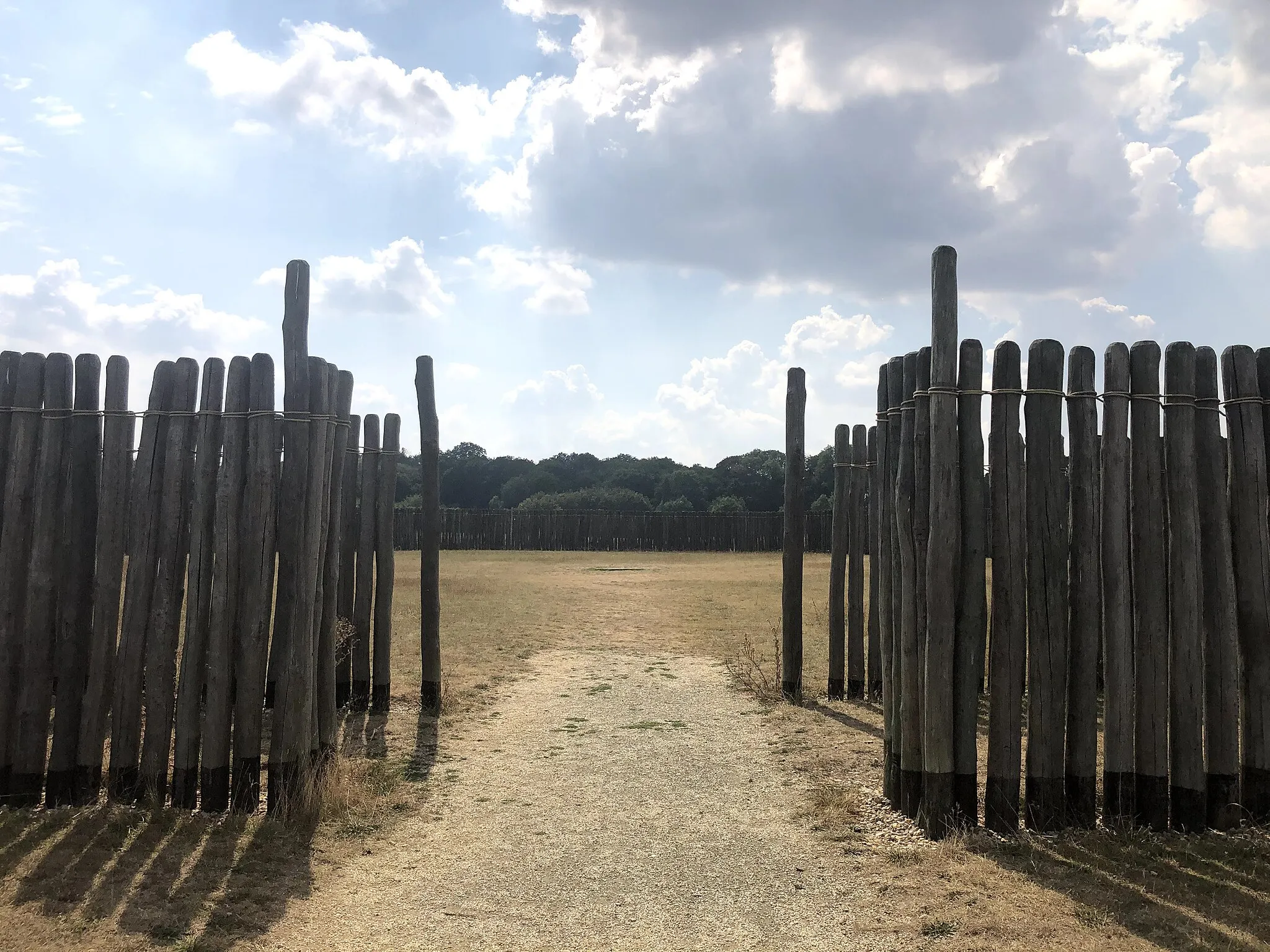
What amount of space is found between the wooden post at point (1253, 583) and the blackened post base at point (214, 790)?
6.01 meters

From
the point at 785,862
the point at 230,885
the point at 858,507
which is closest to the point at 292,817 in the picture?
the point at 230,885

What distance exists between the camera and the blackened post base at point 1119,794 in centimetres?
503

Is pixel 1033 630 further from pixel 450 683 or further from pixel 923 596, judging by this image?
pixel 450 683

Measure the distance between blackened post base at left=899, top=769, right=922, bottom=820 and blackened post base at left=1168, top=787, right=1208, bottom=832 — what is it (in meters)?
1.41

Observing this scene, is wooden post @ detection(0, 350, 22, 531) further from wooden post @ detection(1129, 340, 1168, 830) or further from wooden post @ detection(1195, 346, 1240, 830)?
wooden post @ detection(1195, 346, 1240, 830)

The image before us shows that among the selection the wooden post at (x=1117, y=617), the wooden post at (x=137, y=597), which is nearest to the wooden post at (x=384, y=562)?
the wooden post at (x=137, y=597)

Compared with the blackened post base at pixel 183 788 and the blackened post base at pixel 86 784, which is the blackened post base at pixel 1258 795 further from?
the blackened post base at pixel 86 784

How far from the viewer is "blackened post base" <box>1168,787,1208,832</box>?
495 cm

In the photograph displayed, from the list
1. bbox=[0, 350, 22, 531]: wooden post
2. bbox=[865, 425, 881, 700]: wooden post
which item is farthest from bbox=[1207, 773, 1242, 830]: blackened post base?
bbox=[0, 350, 22, 531]: wooden post

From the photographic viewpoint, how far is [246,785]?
5.26 meters

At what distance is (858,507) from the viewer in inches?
376

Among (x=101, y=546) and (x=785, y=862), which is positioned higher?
(x=101, y=546)

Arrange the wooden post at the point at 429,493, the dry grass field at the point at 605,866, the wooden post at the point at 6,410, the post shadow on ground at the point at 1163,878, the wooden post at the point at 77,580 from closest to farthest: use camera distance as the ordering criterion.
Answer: the post shadow on ground at the point at 1163,878 < the dry grass field at the point at 605,866 < the wooden post at the point at 77,580 < the wooden post at the point at 6,410 < the wooden post at the point at 429,493

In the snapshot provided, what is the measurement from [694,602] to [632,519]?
87.0 feet
